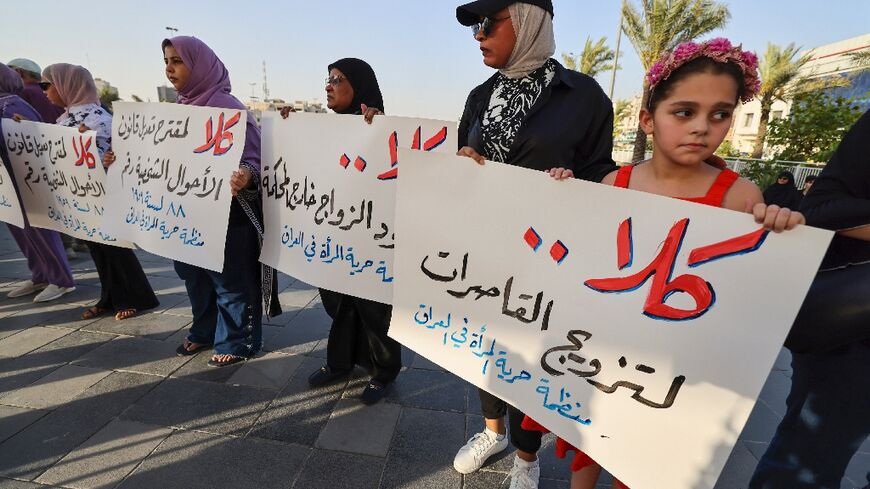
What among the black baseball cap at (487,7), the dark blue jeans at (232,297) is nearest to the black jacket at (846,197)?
the black baseball cap at (487,7)

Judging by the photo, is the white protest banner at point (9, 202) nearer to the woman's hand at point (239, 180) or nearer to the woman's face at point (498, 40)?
the woman's hand at point (239, 180)

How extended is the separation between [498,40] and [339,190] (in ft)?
3.30

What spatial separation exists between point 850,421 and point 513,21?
5.91 ft

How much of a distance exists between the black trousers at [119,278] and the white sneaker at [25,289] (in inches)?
43.1

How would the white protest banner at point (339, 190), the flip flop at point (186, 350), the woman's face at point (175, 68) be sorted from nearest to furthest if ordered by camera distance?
the white protest banner at point (339, 190) < the woman's face at point (175, 68) < the flip flop at point (186, 350)

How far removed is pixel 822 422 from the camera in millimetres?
1335

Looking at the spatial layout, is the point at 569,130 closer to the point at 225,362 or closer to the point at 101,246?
the point at 225,362

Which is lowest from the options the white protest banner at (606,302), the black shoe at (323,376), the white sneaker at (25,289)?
the white sneaker at (25,289)

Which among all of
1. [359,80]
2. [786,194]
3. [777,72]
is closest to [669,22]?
[777,72]

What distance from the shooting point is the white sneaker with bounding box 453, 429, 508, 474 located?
6.34 ft

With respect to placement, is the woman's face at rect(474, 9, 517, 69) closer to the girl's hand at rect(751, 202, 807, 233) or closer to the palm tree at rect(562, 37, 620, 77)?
the girl's hand at rect(751, 202, 807, 233)

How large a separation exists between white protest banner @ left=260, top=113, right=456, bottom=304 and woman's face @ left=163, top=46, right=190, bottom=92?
2.16 ft

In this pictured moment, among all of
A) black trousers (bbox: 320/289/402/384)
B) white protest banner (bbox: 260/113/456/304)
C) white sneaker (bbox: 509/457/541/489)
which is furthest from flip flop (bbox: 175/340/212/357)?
white sneaker (bbox: 509/457/541/489)

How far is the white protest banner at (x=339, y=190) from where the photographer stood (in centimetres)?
189
